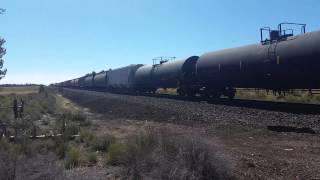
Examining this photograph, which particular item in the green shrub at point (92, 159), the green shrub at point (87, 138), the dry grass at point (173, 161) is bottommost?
the green shrub at point (92, 159)

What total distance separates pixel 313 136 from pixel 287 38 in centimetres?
1158

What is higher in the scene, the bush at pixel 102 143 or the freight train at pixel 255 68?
the freight train at pixel 255 68

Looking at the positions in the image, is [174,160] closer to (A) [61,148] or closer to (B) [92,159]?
(B) [92,159]

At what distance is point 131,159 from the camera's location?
979 cm

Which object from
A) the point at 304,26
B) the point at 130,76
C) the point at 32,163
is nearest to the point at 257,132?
the point at 32,163

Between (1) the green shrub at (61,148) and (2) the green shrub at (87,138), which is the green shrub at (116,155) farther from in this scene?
(2) the green shrub at (87,138)

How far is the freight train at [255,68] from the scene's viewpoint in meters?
22.4

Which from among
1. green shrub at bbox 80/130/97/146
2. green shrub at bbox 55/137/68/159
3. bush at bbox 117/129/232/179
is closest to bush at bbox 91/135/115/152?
green shrub at bbox 80/130/97/146

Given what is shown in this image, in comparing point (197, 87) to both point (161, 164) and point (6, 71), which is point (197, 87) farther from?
point (161, 164)

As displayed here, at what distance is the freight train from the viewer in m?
22.4

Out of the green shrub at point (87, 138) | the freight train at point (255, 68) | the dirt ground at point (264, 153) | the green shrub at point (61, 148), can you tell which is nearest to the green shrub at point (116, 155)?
the dirt ground at point (264, 153)

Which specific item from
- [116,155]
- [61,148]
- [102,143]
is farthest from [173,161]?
[102,143]

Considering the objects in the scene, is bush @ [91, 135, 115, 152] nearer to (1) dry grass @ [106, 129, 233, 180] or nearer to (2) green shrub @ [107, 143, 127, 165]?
(2) green shrub @ [107, 143, 127, 165]

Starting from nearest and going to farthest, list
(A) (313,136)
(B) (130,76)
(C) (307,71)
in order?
(A) (313,136) → (C) (307,71) → (B) (130,76)
